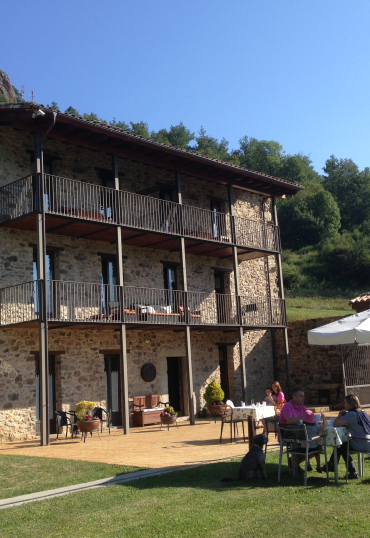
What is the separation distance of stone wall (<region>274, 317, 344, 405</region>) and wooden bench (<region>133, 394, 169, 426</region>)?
533 cm

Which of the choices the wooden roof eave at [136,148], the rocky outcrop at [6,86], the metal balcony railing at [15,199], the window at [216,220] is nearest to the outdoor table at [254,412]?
the metal balcony railing at [15,199]

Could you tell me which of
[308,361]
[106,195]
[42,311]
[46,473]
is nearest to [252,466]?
[46,473]

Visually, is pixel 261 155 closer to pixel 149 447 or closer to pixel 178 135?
pixel 178 135

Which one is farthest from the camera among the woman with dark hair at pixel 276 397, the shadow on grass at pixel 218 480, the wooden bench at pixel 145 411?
the wooden bench at pixel 145 411

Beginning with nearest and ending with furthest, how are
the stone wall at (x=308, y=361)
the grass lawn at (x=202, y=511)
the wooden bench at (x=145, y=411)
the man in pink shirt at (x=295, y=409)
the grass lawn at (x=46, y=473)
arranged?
the grass lawn at (x=202, y=511) → the man in pink shirt at (x=295, y=409) → the grass lawn at (x=46, y=473) → the wooden bench at (x=145, y=411) → the stone wall at (x=308, y=361)

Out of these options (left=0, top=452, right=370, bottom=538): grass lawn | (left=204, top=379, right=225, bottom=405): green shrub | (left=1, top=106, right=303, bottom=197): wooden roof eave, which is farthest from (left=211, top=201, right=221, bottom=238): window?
(left=0, top=452, right=370, bottom=538): grass lawn

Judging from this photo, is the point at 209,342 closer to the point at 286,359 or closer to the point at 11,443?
the point at 286,359

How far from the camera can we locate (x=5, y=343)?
1380 cm

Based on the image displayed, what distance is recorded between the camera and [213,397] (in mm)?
16906

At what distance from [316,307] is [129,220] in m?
22.0

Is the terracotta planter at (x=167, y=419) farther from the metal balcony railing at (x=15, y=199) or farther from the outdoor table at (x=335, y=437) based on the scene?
the outdoor table at (x=335, y=437)

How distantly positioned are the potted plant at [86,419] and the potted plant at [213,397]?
184 inches

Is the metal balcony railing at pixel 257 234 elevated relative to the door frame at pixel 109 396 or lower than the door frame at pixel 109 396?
elevated

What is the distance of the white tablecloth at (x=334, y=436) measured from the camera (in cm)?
660
